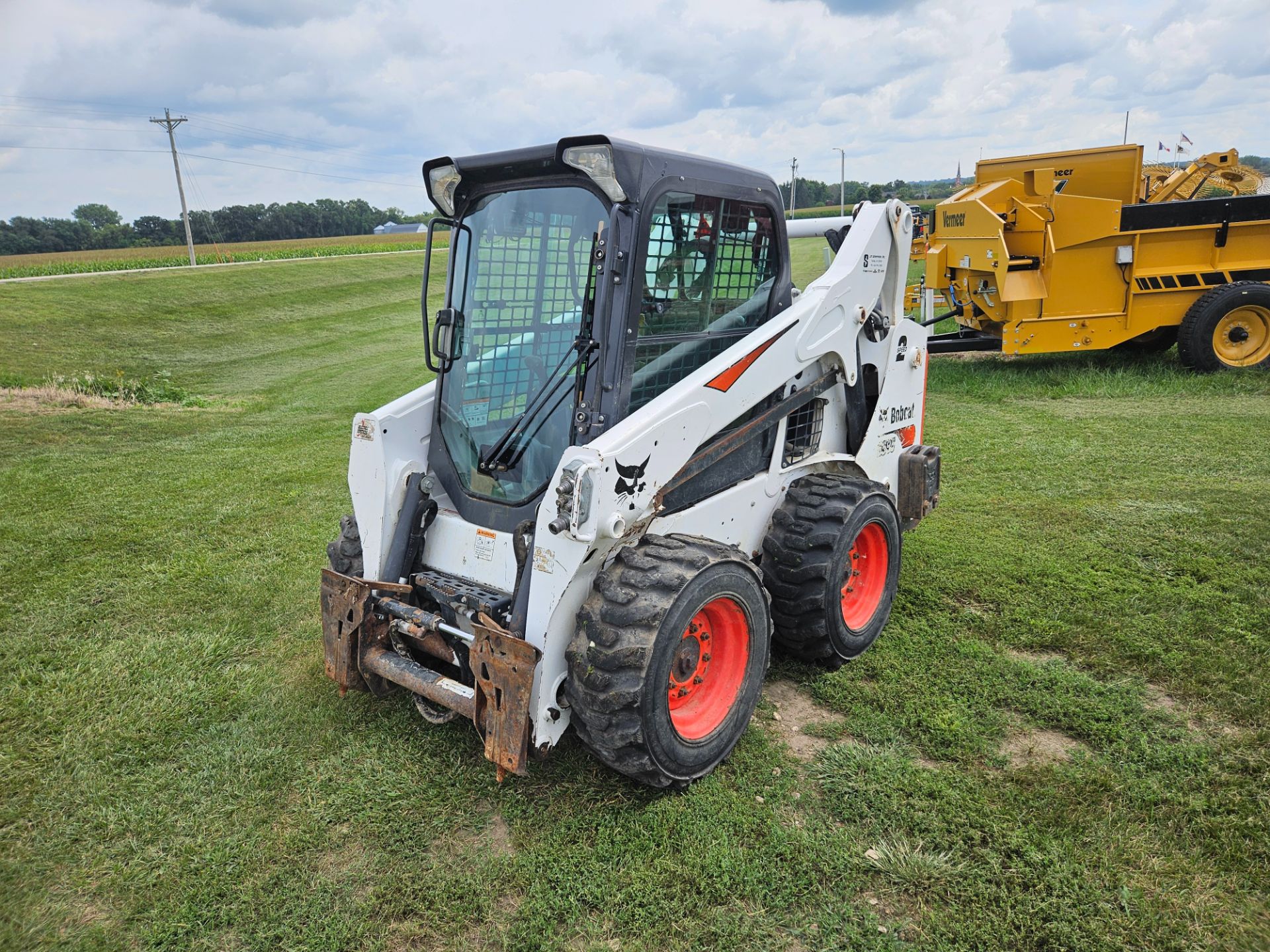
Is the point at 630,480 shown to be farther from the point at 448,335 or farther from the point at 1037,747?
the point at 1037,747

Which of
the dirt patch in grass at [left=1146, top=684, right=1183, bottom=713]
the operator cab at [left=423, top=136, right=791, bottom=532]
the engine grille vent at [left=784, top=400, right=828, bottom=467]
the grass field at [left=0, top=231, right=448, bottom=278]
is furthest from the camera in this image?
the grass field at [left=0, top=231, right=448, bottom=278]

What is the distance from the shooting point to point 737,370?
3.77 meters

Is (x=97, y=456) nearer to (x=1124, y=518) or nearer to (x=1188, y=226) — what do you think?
(x=1124, y=518)

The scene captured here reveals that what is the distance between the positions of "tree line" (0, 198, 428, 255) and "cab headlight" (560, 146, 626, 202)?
58.3 meters

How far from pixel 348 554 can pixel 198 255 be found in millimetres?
39246

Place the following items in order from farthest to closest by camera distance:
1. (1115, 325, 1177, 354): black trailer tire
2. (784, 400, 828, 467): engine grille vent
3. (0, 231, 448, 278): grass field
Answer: (0, 231, 448, 278): grass field < (1115, 325, 1177, 354): black trailer tire < (784, 400, 828, 467): engine grille vent

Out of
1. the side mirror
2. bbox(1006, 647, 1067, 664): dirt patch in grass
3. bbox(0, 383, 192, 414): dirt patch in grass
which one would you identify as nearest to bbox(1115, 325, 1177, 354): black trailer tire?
bbox(1006, 647, 1067, 664): dirt patch in grass

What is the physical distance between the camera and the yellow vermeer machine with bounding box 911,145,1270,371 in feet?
32.3

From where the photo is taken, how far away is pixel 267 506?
7293 mm

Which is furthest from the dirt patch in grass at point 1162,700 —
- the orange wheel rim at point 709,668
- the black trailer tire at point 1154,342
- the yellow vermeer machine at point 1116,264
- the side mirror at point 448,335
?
the black trailer tire at point 1154,342

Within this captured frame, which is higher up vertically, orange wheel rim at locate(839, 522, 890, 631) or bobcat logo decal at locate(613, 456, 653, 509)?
bobcat logo decal at locate(613, 456, 653, 509)

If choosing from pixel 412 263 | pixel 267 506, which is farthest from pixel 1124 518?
pixel 412 263

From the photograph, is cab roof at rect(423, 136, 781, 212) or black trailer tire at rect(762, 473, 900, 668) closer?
cab roof at rect(423, 136, 781, 212)

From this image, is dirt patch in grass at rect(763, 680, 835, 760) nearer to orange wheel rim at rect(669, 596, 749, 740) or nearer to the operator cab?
orange wheel rim at rect(669, 596, 749, 740)
